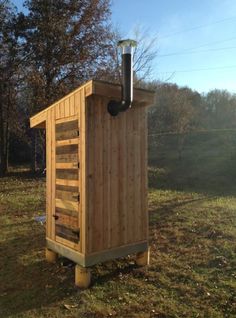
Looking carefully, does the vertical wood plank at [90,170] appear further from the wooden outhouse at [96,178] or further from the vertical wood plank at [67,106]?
the vertical wood plank at [67,106]

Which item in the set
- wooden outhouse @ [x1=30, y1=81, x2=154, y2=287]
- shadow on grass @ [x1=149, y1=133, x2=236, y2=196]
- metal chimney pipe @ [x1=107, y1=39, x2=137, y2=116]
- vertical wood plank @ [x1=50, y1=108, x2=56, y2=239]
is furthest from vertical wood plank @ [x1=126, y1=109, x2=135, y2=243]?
shadow on grass @ [x1=149, y1=133, x2=236, y2=196]

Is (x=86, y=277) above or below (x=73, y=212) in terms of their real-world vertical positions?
below

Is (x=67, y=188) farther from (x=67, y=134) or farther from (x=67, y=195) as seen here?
(x=67, y=134)

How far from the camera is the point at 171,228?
7133mm

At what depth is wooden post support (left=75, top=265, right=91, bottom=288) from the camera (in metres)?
4.60

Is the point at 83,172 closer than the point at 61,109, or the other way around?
the point at 83,172

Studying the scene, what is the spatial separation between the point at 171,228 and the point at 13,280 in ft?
10.6

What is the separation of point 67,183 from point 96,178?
1.75ft

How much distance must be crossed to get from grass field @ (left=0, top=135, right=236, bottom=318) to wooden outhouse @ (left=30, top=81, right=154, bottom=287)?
0.31 metres

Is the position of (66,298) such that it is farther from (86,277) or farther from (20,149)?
(20,149)

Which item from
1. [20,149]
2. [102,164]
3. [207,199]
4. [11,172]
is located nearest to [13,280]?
[102,164]

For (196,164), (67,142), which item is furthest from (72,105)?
(196,164)

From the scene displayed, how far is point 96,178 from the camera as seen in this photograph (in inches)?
184

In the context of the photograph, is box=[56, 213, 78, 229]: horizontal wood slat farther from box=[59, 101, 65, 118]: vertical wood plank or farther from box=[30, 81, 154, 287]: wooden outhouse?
box=[59, 101, 65, 118]: vertical wood plank
